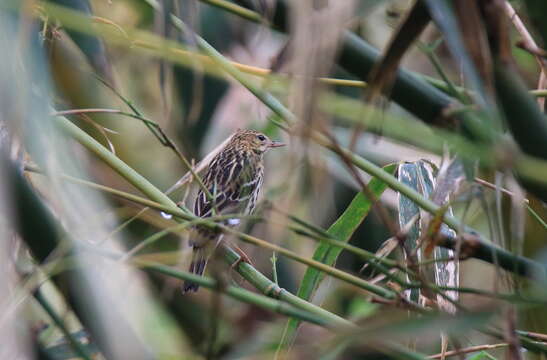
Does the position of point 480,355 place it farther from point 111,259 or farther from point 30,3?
point 30,3

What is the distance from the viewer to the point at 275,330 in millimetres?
1874

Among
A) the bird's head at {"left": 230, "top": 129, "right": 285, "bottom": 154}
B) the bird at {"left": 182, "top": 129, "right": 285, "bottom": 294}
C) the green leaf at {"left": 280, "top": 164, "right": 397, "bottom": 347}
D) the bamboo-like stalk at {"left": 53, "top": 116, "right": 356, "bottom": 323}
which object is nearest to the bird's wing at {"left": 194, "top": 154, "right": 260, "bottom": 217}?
the bird at {"left": 182, "top": 129, "right": 285, "bottom": 294}

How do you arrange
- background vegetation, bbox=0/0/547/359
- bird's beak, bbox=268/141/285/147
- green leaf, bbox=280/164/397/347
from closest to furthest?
1. background vegetation, bbox=0/0/547/359
2. green leaf, bbox=280/164/397/347
3. bird's beak, bbox=268/141/285/147

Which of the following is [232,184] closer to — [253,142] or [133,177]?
[253,142]

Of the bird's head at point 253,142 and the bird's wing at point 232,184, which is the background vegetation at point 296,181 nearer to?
the bird's wing at point 232,184

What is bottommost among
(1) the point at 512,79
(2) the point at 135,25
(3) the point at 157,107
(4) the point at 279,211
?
(3) the point at 157,107

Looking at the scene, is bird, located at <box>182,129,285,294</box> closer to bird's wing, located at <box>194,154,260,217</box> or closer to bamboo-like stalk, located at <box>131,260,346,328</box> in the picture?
bird's wing, located at <box>194,154,260,217</box>

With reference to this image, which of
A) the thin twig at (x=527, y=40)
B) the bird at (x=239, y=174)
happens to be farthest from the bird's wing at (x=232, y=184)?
the thin twig at (x=527, y=40)

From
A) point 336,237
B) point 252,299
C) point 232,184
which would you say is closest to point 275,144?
point 232,184

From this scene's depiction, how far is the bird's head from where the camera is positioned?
414 centimetres

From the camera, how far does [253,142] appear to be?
13.9 ft

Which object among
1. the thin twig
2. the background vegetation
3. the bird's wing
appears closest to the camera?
the background vegetation

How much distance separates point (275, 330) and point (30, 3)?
1111mm

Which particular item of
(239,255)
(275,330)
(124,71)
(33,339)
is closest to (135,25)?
(124,71)
